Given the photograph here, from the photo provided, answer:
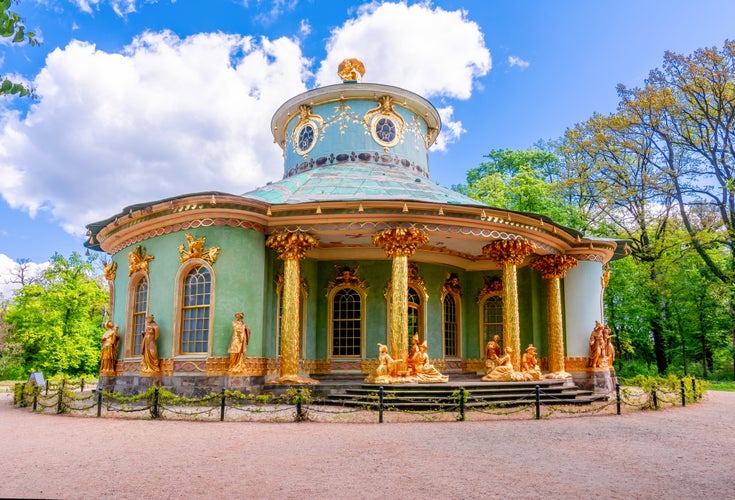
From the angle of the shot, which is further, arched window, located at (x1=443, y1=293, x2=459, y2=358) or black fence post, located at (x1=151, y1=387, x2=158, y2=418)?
arched window, located at (x1=443, y1=293, x2=459, y2=358)

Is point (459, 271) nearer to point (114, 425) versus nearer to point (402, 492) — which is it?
point (114, 425)

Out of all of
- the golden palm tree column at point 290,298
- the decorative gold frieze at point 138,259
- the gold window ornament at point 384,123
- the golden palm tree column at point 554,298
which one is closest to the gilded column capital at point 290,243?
the golden palm tree column at point 290,298

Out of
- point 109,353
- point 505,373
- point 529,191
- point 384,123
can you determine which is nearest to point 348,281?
point 505,373

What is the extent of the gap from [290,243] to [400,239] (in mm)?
2889

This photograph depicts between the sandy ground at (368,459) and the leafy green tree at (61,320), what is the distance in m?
20.3

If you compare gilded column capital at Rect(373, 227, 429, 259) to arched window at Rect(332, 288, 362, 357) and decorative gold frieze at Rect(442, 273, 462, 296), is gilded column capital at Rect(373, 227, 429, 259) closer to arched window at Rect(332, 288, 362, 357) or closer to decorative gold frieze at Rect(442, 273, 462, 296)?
arched window at Rect(332, 288, 362, 357)

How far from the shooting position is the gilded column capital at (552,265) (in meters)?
18.1

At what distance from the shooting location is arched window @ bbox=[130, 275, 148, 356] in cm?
1595

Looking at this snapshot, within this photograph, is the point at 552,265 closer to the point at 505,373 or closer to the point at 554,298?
the point at 554,298

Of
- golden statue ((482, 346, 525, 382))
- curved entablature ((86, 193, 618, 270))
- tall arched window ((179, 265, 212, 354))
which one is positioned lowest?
golden statue ((482, 346, 525, 382))

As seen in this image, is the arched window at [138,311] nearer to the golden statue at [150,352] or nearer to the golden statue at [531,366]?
the golden statue at [150,352]

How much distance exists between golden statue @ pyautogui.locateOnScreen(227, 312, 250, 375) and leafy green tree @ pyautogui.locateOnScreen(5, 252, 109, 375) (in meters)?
20.1

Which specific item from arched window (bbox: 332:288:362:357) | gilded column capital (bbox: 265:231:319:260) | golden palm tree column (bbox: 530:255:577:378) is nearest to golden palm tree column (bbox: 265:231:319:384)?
gilded column capital (bbox: 265:231:319:260)

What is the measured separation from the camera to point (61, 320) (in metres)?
30.1
